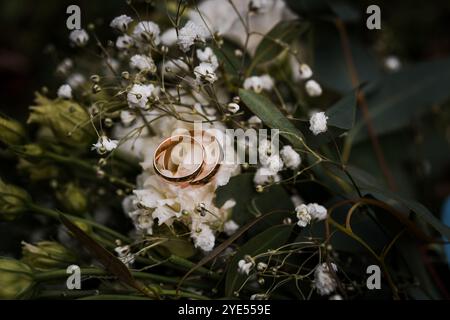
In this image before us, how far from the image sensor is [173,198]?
0.38 metres

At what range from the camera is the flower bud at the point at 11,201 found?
0.41 metres

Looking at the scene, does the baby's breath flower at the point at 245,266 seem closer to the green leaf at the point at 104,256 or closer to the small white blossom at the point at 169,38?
the green leaf at the point at 104,256

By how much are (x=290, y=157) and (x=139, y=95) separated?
105 millimetres

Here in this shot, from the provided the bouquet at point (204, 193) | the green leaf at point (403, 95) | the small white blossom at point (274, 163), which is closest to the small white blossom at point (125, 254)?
the bouquet at point (204, 193)

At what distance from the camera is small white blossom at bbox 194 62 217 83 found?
370 millimetres

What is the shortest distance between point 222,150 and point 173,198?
0.05m

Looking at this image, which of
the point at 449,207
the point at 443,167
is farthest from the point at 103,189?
the point at 443,167

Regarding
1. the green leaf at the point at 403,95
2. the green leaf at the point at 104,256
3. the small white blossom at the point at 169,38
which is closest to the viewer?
the green leaf at the point at 104,256

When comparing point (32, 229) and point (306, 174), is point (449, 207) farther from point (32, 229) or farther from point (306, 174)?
point (32, 229)

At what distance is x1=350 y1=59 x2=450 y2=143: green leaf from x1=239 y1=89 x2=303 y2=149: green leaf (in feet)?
0.79

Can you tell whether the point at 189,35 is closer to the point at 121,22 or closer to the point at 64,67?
the point at 121,22

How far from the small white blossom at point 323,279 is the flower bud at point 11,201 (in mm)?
211

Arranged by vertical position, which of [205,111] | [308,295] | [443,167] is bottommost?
[308,295]

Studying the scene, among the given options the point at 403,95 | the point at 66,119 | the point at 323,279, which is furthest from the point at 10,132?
the point at 403,95
